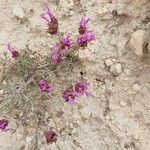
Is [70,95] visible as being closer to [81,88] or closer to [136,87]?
[81,88]

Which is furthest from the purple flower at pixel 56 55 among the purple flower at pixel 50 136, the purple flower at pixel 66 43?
the purple flower at pixel 50 136

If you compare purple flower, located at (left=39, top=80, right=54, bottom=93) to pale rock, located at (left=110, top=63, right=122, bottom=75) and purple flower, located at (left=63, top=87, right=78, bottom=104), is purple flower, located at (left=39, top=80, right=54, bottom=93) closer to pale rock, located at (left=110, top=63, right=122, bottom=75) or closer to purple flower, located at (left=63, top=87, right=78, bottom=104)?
purple flower, located at (left=63, top=87, right=78, bottom=104)

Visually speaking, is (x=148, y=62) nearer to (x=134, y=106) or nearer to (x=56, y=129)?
(x=134, y=106)

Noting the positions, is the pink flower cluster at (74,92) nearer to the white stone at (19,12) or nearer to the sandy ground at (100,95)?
the sandy ground at (100,95)

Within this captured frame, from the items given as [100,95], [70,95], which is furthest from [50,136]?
[100,95]

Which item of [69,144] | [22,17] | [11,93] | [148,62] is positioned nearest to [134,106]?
[148,62]

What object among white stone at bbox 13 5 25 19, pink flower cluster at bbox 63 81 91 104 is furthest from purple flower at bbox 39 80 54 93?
white stone at bbox 13 5 25 19
